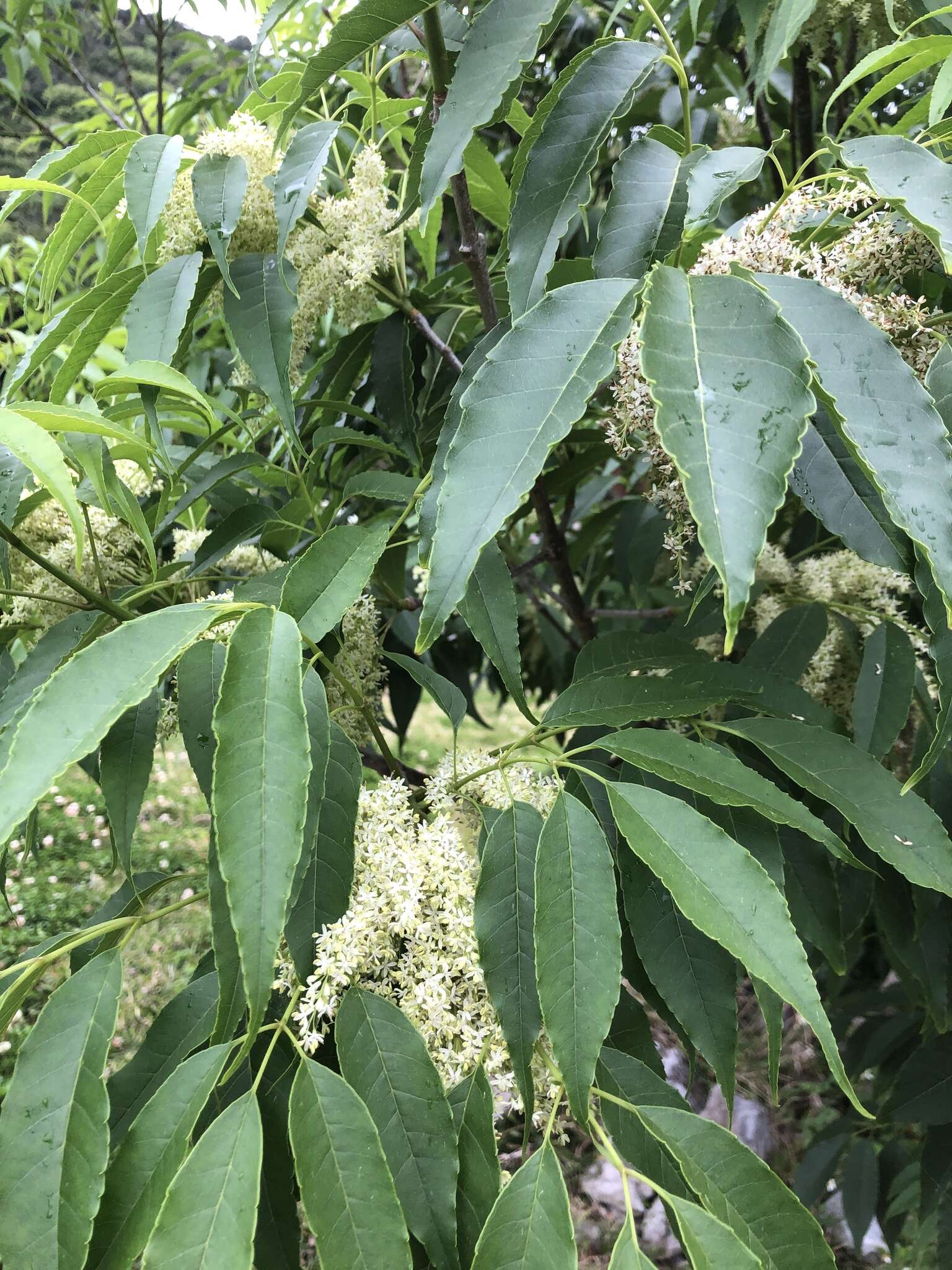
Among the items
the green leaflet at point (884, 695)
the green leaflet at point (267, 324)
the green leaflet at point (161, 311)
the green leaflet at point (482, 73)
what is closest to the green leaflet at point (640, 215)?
the green leaflet at point (482, 73)

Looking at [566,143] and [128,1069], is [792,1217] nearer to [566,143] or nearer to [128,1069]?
[128,1069]

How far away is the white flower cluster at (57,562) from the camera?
1009 mm

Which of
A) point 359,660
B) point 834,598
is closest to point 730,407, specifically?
point 359,660

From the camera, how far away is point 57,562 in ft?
3.38

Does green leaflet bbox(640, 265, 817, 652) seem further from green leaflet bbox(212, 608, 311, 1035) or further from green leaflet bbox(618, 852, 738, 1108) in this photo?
green leaflet bbox(618, 852, 738, 1108)

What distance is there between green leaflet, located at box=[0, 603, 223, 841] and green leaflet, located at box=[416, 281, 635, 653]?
167mm

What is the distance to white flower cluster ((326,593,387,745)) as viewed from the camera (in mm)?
997

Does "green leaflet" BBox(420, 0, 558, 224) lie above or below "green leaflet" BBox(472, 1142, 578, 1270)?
above

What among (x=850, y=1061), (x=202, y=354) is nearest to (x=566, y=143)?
(x=202, y=354)

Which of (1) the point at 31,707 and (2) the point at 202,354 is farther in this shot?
(2) the point at 202,354

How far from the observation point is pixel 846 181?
70cm

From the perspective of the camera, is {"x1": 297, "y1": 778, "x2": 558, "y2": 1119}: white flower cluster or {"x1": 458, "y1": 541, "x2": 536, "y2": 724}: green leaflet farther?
{"x1": 458, "y1": 541, "x2": 536, "y2": 724}: green leaflet

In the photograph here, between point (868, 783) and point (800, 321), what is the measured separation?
1.33ft

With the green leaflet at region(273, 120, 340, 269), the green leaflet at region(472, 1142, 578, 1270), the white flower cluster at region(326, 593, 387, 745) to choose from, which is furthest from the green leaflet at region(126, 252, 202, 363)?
the green leaflet at region(472, 1142, 578, 1270)
